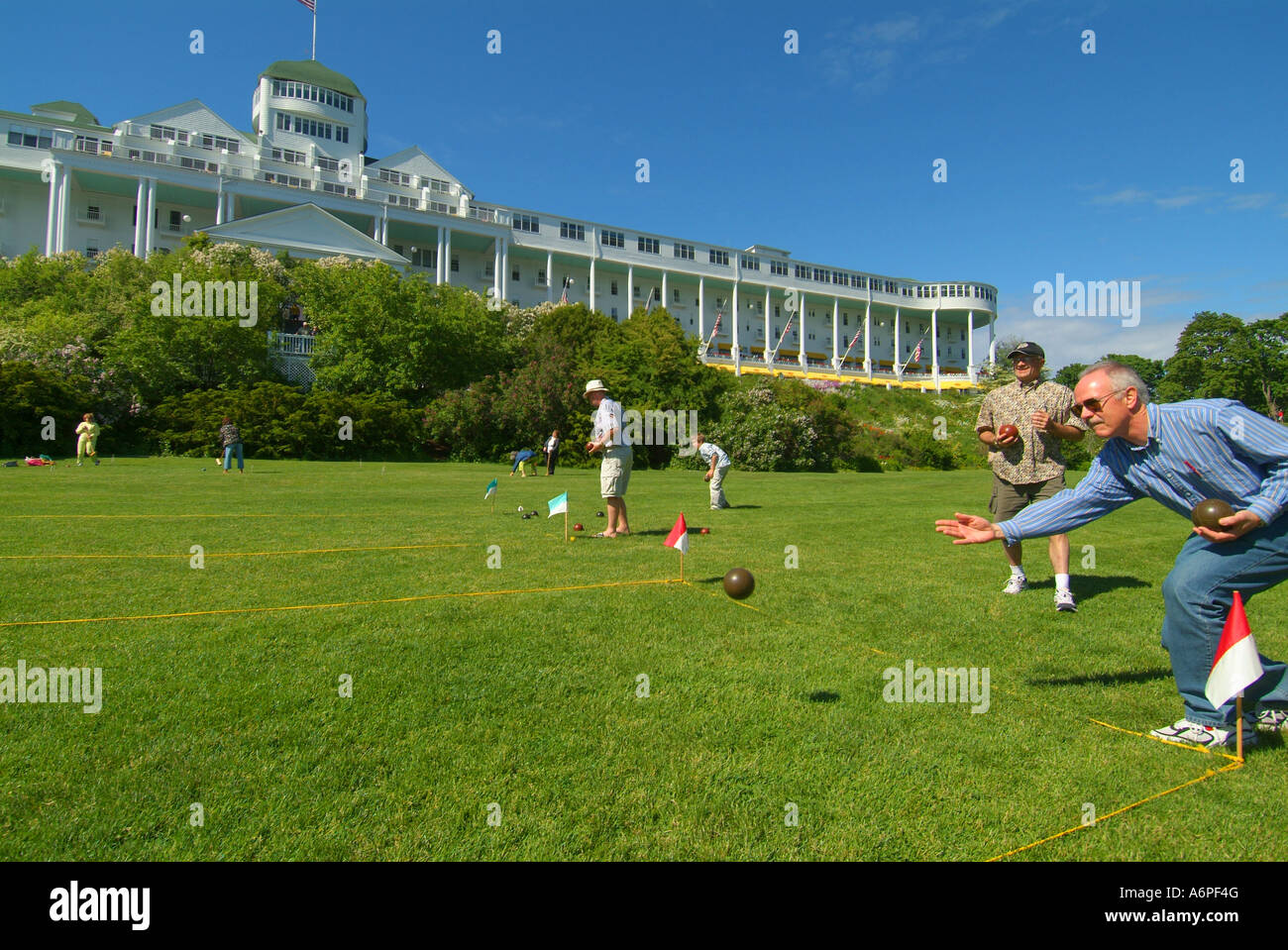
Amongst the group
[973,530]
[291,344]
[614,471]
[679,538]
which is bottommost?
[679,538]

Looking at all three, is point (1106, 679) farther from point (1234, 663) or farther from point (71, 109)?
point (71, 109)

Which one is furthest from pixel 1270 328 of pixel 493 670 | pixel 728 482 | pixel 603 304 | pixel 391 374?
pixel 493 670

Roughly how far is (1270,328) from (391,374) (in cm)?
9077

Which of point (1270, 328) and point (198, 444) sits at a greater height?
point (1270, 328)

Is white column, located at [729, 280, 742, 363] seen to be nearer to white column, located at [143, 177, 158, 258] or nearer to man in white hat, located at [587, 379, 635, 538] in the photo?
white column, located at [143, 177, 158, 258]

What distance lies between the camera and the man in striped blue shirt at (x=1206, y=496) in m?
4.18

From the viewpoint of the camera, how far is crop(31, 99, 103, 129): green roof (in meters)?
67.1

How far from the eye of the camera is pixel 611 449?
11680 millimetres

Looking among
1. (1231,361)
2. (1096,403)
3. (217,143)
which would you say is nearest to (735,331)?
(217,143)

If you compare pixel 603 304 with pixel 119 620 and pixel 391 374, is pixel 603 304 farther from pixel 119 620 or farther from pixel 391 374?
pixel 119 620

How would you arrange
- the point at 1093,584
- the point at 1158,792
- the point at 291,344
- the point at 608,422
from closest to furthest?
1. the point at 1158,792
2. the point at 1093,584
3. the point at 608,422
4. the point at 291,344

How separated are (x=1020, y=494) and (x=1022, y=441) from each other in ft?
2.10

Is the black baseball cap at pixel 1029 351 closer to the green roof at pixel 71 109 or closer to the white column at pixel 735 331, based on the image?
the white column at pixel 735 331
